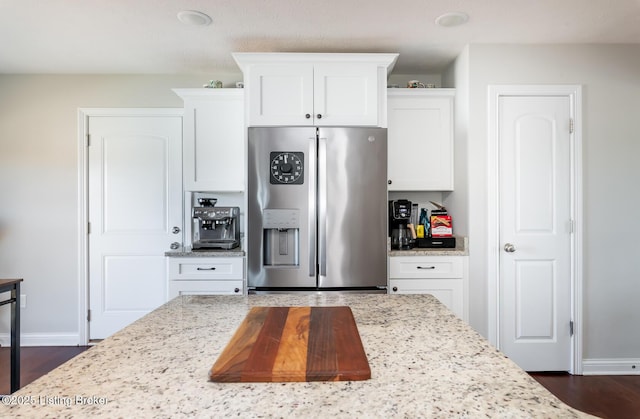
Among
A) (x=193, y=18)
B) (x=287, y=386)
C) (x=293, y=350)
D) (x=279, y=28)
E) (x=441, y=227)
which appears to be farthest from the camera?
(x=441, y=227)

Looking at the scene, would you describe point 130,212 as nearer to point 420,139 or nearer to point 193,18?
point 193,18

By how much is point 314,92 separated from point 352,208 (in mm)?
881

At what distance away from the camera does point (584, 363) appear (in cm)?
258

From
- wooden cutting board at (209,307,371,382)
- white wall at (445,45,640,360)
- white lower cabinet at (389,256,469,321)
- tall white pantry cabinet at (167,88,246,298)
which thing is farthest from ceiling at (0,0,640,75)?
wooden cutting board at (209,307,371,382)

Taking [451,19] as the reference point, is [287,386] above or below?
below

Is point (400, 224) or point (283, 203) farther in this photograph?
point (400, 224)

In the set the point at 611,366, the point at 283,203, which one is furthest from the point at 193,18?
the point at 611,366

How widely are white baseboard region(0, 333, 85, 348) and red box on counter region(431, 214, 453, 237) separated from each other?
3271mm

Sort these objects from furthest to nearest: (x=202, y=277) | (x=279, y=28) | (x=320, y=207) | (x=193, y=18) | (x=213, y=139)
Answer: (x=213, y=139)
(x=202, y=277)
(x=320, y=207)
(x=279, y=28)
(x=193, y=18)

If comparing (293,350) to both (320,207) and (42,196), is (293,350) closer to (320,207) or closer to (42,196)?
(320,207)

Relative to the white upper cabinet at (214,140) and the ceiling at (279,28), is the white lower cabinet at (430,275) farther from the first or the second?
the ceiling at (279,28)

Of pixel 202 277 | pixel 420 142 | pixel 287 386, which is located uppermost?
pixel 420 142

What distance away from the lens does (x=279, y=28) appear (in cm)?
233

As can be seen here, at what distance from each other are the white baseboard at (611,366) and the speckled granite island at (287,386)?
2.37 metres
